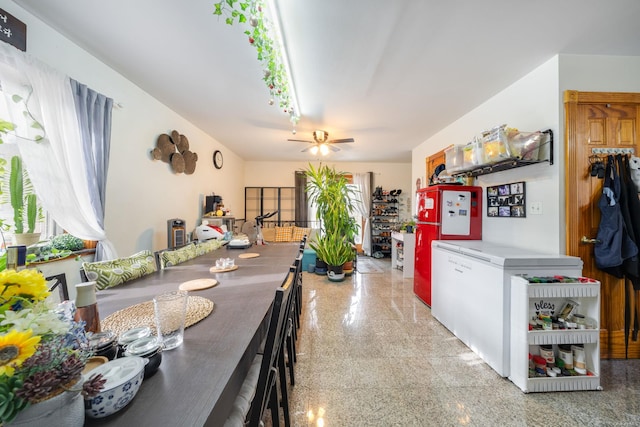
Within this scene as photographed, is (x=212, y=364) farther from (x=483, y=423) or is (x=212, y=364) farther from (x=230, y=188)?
(x=230, y=188)

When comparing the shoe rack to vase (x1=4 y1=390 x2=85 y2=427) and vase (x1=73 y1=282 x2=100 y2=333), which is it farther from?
vase (x1=4 y1=390 x2=85 y2=427)

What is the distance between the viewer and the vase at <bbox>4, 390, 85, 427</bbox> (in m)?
0.41

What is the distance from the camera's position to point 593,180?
2.03 meters

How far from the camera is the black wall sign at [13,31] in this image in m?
1.48

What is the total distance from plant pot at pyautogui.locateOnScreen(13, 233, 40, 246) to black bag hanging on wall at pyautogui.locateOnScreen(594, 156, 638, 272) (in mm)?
4246

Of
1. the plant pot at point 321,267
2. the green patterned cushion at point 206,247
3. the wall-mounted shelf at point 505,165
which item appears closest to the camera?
the wall-mounted shelf at point 505,165

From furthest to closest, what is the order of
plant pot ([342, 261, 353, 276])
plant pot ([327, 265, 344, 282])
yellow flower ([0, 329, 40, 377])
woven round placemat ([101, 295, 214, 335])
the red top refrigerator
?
plant pot ([342, 261, 353, 276])
plant pot ([327, 265, 344, 282])
the red top refrigerator
woven round placemat ([101, 295, 214, 335])
yellow flower ([0, 329, 40, 377])

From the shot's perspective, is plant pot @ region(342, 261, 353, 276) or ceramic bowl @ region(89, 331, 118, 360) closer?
ceramic bowl @ region(89, 331, 118, 360)

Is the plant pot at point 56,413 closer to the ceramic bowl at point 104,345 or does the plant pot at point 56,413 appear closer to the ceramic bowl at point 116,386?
the ceramic bowl at point 116,386

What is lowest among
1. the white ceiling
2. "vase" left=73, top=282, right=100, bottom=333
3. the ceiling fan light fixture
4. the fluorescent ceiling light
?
"vase" left=73, top=282, right=100, bottom=333

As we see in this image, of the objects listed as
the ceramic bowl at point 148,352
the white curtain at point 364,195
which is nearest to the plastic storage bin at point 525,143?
the ceramic bowl at point 148,352

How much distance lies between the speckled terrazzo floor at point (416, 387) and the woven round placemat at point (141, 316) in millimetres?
955

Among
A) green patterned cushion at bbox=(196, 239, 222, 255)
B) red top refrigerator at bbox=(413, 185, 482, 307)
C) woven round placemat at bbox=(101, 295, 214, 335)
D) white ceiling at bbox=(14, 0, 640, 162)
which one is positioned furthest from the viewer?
red top refrigerator at bbox=(413, 185, 482, 307)

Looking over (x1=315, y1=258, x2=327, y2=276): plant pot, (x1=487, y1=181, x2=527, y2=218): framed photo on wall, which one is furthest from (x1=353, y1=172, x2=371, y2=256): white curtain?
(x1=487, y1=181, x2=527, y2=218): framed photo on wall
